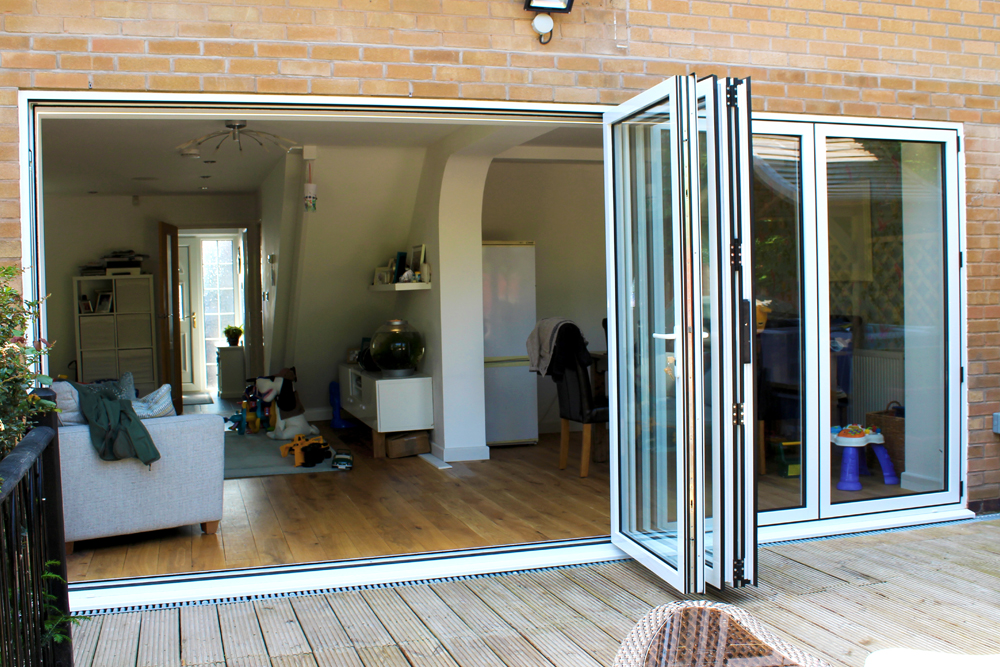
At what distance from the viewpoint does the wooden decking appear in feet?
8.38

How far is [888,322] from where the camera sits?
12.9ft

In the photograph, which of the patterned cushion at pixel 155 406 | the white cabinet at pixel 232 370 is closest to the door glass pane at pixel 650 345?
the patterned cushion at pixel 155 406

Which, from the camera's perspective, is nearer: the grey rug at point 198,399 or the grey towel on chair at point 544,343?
the grey towel on chair at point 544,343

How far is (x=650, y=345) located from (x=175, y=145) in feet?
14.8

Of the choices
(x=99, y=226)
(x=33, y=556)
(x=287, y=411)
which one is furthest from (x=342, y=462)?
(x=99, y=226)

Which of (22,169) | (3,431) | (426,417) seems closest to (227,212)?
(426,417)

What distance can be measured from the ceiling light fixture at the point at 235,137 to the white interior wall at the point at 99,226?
2.55 m

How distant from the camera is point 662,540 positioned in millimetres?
3174

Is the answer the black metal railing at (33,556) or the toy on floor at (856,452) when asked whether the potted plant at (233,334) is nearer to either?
the black metal railing at (33,556)

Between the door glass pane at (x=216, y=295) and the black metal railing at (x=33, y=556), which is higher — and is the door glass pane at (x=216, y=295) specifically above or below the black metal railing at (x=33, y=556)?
above

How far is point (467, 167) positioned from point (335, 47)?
2645 millimetres

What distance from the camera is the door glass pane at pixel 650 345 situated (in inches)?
121

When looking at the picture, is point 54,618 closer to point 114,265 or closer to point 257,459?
point 257,459

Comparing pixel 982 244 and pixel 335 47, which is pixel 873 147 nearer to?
pixel 982 244
